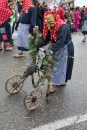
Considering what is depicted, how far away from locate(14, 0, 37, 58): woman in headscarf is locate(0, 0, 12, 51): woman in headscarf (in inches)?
27.5

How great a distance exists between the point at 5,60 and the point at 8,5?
5.78 ft

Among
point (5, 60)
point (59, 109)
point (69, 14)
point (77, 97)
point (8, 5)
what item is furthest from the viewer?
point (69, 14)

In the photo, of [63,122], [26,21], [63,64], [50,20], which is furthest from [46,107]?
[26,21]

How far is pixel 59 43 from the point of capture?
3.52 meters

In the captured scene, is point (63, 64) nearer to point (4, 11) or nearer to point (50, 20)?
point (50, 20)

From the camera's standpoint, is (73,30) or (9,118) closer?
(9,118)

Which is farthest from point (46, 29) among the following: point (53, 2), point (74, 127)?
point (53, 2)

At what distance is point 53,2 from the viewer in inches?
579

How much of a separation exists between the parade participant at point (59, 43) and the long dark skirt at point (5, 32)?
3036mm

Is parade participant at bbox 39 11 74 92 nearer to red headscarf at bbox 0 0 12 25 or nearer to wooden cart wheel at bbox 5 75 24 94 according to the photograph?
wooden cart wheel at bbox 5 75 24 94

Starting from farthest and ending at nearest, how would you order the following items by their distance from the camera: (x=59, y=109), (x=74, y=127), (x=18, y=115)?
(x=59, y=109) → (x=18, y=115) → (x=74, y=127)

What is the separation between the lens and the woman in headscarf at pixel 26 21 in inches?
219

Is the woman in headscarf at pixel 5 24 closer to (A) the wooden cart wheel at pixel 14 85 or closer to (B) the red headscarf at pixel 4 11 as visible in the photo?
(B) the red headscarf at pixel 4 11

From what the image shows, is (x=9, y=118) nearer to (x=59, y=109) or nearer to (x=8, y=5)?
(x=59, y=109)
